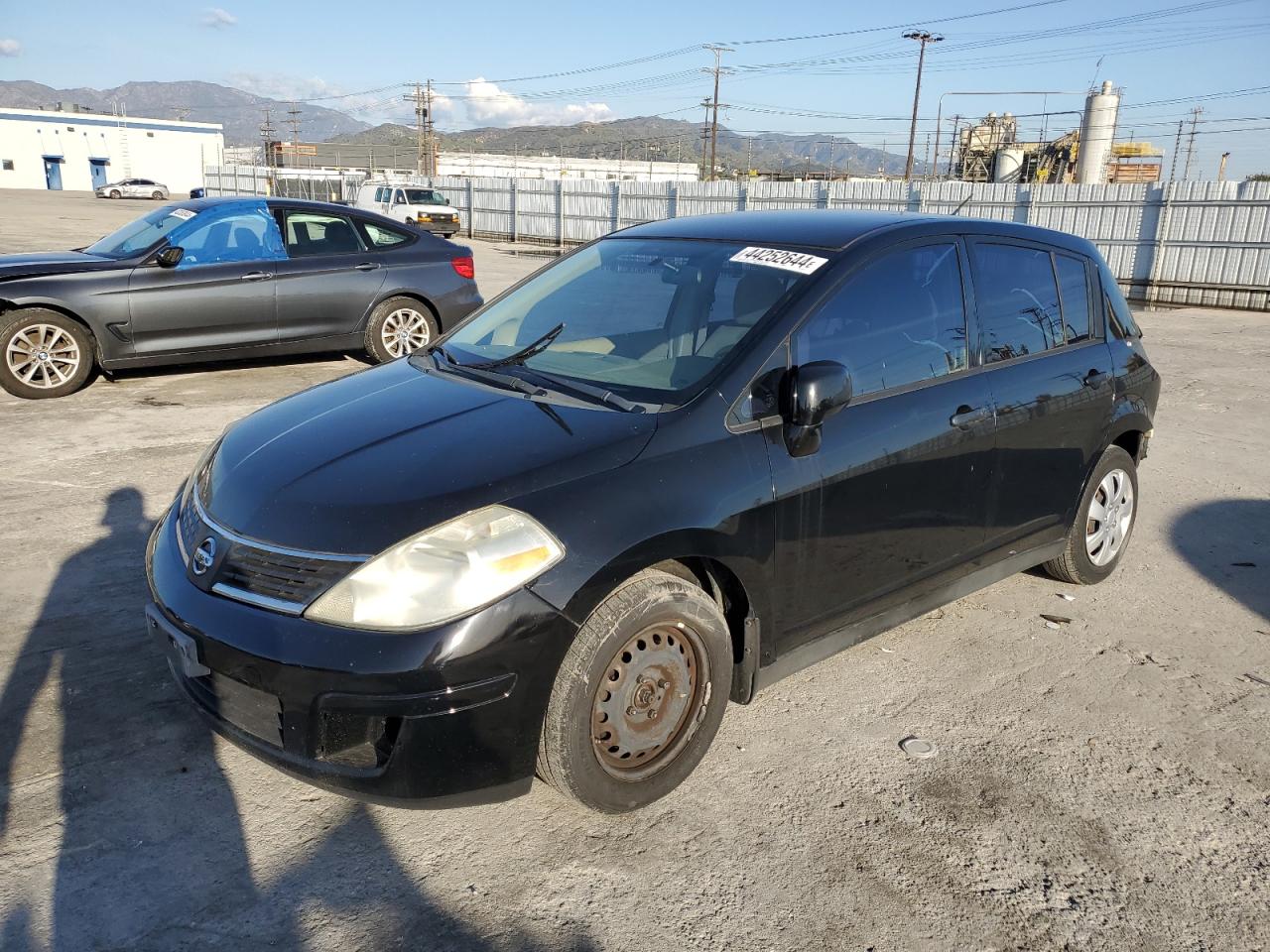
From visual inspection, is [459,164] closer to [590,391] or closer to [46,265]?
[46,265]

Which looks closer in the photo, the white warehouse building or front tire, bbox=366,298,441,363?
front tire, bbox=366,298,441,363

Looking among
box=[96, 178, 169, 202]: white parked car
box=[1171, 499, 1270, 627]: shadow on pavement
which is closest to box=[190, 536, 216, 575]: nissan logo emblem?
box=[1171, 499, 1270, 627]: shadow on pavement

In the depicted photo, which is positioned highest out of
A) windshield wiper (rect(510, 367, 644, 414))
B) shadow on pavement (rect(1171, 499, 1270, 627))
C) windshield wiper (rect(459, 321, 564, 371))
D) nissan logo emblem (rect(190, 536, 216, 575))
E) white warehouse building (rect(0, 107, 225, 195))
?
white warehouse building (rect(0, 107, 225, 195))

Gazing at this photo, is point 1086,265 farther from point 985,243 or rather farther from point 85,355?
point 85,355

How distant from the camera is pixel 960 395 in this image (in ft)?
11.9

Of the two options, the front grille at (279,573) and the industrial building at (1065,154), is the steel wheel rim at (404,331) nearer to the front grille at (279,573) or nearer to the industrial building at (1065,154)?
the front grille at (279,573)

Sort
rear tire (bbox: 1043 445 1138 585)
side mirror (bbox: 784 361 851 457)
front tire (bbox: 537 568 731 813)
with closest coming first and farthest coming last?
front tire (bbox: 537 568 731 813) → side mirror (bbox: 784 361 851 457) → rear tire (bbox: 1043 445 1138 585)

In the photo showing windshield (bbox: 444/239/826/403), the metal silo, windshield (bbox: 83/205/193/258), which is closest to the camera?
windshield (bbox: 444/239/826/403)

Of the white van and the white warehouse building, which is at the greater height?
the white warehouse building

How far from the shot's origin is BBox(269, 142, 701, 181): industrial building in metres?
83.7

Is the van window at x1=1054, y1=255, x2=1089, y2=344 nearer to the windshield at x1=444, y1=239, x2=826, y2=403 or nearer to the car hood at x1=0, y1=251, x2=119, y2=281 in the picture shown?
the windshield at x1=444, y1=239, x2=826, y2=403

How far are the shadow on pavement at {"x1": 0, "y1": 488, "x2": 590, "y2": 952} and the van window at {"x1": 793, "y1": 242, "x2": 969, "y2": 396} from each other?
2.02 m

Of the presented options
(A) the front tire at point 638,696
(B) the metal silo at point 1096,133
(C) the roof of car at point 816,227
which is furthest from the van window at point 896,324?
(B) the metal silo at point 1096,133

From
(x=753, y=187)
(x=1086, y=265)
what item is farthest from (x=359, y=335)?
(x=753, y=187)
